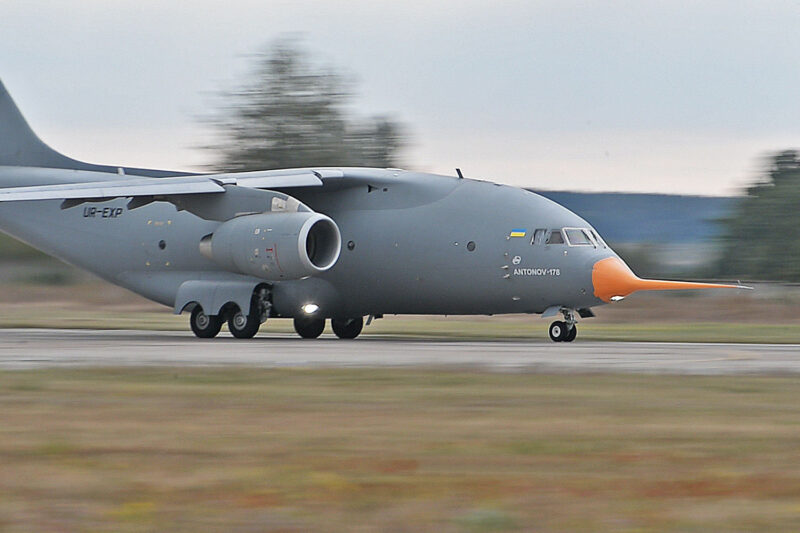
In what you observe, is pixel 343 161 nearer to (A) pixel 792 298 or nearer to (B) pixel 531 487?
(A) pixel 792 298

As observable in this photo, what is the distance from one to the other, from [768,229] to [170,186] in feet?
157

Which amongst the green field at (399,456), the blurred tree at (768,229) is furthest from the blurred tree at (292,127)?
the green field at (399,456)

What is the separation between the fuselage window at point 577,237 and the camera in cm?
2431

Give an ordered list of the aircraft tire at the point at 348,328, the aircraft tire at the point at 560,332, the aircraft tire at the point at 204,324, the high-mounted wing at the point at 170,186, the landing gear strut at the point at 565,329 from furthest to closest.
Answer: the aircraft tire at the point at 348,328, the aircraft tire at the point at 204,324, the high-mounted wing at the point at 170,186, the aircraft tire at the point at 560,332, the landing gear strut at the point at 565,329

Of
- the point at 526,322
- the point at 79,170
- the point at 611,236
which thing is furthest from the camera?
the point at 611,236

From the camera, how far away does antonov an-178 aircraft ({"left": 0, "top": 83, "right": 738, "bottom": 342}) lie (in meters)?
24.3

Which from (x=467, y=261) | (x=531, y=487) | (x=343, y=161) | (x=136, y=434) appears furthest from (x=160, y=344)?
(x=343, y=161)

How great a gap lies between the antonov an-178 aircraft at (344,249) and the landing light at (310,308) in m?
0.02

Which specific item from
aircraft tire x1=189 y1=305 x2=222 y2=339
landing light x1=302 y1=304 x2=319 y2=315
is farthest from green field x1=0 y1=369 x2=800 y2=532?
aircraft tire x1=189 y1=305 x2=222 y2=339

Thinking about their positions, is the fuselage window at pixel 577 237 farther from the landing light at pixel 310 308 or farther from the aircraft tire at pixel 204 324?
the aircraft tire at pixel 204 324

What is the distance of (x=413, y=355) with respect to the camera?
20109 millimetres

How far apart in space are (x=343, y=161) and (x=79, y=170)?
34396 millimetres

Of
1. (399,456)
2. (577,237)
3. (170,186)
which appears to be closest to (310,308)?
(170,186)

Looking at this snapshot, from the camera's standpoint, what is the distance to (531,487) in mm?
8148
